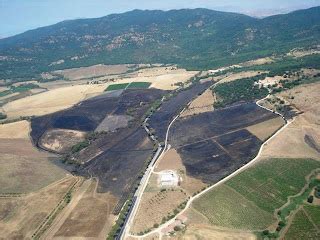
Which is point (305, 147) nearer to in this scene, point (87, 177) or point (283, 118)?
point (283, 118)

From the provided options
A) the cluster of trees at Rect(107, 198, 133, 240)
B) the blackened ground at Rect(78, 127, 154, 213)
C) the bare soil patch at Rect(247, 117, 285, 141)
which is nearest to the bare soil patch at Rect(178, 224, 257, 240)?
the cluster of trees at Rect(107, 198, 133, 240)

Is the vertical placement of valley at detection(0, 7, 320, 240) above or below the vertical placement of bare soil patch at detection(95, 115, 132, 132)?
above

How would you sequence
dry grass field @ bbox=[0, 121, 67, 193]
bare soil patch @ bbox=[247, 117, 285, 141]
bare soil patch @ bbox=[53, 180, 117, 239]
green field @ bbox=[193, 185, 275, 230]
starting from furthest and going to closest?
bare soil patch @ bbox=[247, 117, 285, 141] → dry grass field @ bbox=[0, 121, 67, 193] → bare soil patch @ bbox=[53, 180, 117, 239] → green field @ bbox=[193, 185, 275, 230]

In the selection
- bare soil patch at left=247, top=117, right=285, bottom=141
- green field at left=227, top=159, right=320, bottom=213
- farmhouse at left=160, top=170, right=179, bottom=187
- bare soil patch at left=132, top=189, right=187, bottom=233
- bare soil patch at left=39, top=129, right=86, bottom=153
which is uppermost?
bare soil patch at left=132, top=189, right=187, bottom=233

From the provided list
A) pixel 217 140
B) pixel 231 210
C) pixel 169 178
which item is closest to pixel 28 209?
pixel 169 178

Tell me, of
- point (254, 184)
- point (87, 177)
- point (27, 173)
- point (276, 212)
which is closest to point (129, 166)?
point (87, 177)

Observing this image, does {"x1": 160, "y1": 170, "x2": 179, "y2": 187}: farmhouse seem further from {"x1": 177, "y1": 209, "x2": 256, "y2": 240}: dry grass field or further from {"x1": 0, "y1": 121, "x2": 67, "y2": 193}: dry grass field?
{"x1": 0, "y1": 121, "x2": 67, "y2": 193}: dry grass field
